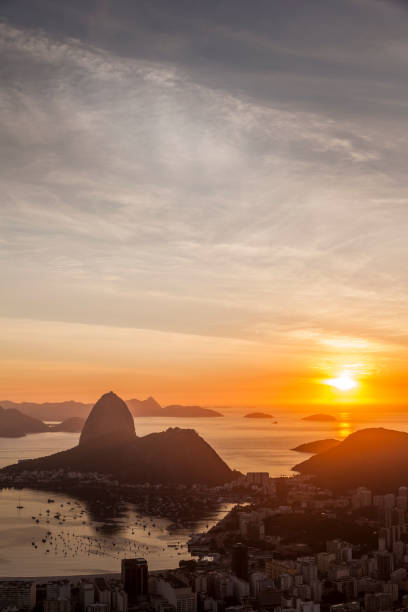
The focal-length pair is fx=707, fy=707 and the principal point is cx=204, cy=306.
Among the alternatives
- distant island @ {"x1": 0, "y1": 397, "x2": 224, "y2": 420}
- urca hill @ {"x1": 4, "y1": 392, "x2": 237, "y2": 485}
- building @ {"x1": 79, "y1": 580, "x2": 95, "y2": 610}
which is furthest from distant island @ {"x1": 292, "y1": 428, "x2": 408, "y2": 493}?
distant island @ {"x1": 0, "y1": 397, "x2": 224, "y2": 420}

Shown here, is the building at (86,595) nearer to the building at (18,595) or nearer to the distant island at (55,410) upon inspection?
the building at (18,595)

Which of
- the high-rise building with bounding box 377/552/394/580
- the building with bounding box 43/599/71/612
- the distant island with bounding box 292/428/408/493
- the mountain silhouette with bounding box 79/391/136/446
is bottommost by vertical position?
the building with bounding box 43/599/71/612

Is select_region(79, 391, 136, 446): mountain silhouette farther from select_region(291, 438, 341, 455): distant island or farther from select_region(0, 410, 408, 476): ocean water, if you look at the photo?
select_region(291, 438, 341, 455): distant island

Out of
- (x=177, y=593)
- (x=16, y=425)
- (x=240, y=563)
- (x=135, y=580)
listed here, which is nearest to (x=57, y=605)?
(x=135, y=580)

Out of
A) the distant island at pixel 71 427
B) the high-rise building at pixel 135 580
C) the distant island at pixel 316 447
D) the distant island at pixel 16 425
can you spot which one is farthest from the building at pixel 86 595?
the distant island at pixel 71 427

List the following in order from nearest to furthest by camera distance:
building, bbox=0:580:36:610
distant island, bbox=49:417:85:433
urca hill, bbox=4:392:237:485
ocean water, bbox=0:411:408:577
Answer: building, bbox=0:580:36:610 → ocean water, bbox=0:411:408:577 → urca hill, bbox=4:392:237:485 → distant island, bbox=49:417:85:433
